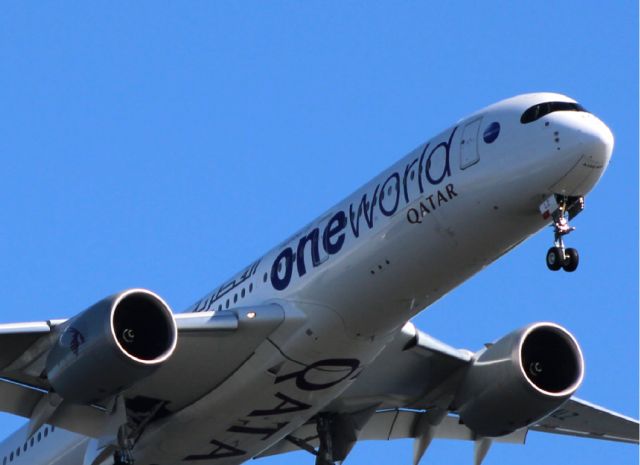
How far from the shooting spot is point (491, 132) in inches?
1121

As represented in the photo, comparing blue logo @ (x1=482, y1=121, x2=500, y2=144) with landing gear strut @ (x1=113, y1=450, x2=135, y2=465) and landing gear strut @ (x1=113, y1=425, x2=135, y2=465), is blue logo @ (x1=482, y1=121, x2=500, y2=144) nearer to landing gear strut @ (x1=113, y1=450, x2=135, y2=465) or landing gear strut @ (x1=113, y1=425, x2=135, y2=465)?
landing gear strut @ (x1=113, y1=425, x2=135, y2=465)

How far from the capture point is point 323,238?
29875 mm

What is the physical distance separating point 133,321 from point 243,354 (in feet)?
6.44

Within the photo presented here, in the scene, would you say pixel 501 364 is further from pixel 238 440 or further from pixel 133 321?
pixel 133 321

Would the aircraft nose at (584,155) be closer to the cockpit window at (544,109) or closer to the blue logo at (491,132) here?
the cockpit window at (544,109)

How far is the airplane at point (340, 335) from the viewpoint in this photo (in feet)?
92.1

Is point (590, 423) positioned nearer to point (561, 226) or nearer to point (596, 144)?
point (561, 226)

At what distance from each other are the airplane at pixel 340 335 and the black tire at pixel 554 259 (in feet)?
0.10

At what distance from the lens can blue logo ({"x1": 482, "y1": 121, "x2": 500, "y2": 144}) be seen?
1117 inches

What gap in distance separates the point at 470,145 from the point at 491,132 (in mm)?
384

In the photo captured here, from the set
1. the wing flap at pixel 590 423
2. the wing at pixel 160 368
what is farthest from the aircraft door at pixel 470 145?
the wing flap at pixel 590 423

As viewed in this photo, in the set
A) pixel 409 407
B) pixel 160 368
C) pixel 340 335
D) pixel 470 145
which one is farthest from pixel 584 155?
pixel 409 407

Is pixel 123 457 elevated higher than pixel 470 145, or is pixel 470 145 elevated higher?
pixel 470 145

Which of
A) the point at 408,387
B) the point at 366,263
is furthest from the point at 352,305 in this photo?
the point at 408,387
